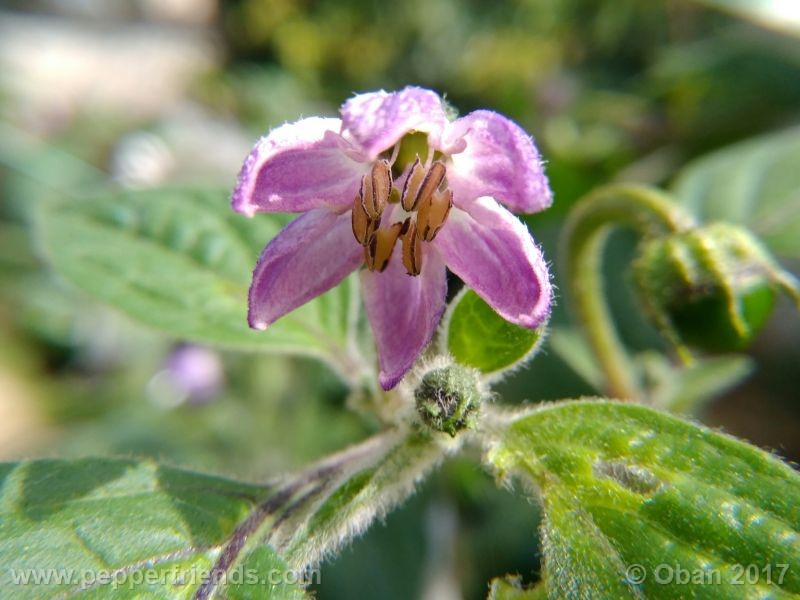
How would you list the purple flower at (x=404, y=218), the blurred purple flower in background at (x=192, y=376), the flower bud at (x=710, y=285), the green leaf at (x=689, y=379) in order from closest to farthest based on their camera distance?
the purple flower at (x=404, y=218) → the flower bud at (x=710, y=285) → the green leaf at (x=689, y=379) → the blurred purple flower in background at (x=192, y=376)

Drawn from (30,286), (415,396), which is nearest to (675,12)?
(30,286)

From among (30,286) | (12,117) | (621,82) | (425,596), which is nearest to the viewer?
(425,596)

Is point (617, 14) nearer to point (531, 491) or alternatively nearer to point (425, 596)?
point (425, 596)

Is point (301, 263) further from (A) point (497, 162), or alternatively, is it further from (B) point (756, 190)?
(B) point (756, 190)

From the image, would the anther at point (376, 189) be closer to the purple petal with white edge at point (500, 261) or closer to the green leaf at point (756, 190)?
the purple petal with white edge at point (500, 261)

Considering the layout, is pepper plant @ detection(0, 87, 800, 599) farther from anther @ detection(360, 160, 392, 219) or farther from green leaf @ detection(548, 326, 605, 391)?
green leaf @ detection(548, 326, 605, 391)

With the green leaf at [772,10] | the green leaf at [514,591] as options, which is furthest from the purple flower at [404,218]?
the green leaf at [772,10]

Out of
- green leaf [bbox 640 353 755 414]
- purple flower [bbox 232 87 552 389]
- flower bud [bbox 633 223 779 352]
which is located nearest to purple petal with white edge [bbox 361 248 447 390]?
purple flower [bbox 232 87 552 389]
